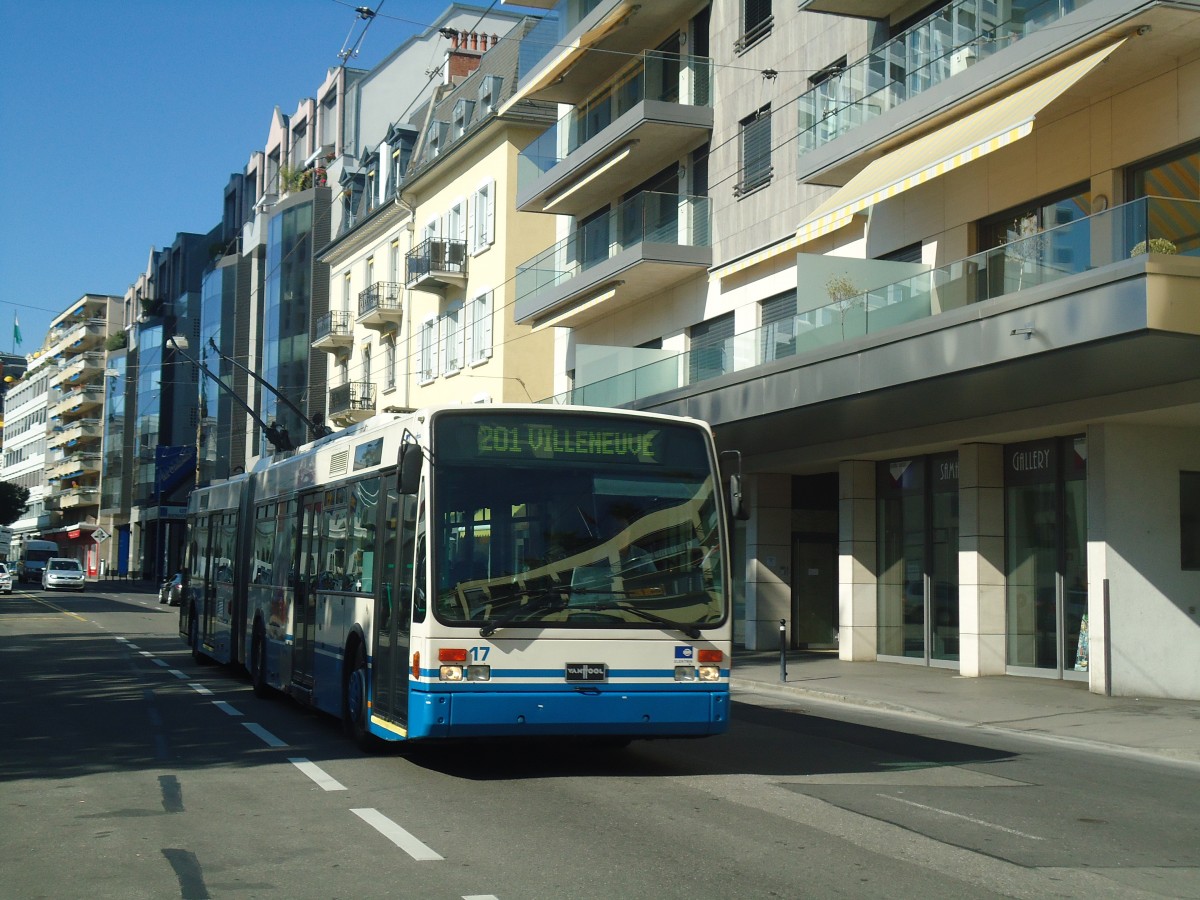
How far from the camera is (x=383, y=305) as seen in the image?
1937 inches

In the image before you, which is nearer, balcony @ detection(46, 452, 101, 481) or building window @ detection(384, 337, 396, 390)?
building window @ detection(384, 337, 396, 390)

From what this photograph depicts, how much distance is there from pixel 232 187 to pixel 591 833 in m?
84.2

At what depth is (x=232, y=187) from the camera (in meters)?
87.9

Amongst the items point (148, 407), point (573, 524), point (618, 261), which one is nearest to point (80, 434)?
point (148, 407)

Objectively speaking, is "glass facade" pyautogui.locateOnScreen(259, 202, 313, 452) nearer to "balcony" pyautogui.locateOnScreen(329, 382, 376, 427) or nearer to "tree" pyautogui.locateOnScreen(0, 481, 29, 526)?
"balcony" pyautogui.locateOnScreen(329, 382, 376, 427)

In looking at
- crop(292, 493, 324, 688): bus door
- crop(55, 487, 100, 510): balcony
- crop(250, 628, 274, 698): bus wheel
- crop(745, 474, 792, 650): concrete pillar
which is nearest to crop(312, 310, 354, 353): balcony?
crop(745, 474, 792, 650): concrete pillar

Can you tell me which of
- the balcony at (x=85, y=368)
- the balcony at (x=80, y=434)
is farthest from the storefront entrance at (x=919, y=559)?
the balcony at (x=85, y=368)

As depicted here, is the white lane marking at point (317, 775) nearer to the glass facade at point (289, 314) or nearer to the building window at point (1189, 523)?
the building window at point (1189, 523)

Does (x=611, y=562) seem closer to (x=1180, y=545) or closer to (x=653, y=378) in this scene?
(x=1180, y=545)

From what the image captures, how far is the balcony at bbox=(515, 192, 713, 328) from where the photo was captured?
31.0 meters

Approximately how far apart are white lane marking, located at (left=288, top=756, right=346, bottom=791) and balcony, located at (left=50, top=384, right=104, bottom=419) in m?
117

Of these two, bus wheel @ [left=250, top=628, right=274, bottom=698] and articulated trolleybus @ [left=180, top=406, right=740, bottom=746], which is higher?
articulated trolleybus @ [left=180, top=406, right=740, bottom=746]

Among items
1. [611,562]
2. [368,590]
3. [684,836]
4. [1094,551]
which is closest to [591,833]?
[684,836]

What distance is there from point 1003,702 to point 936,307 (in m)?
5.29
